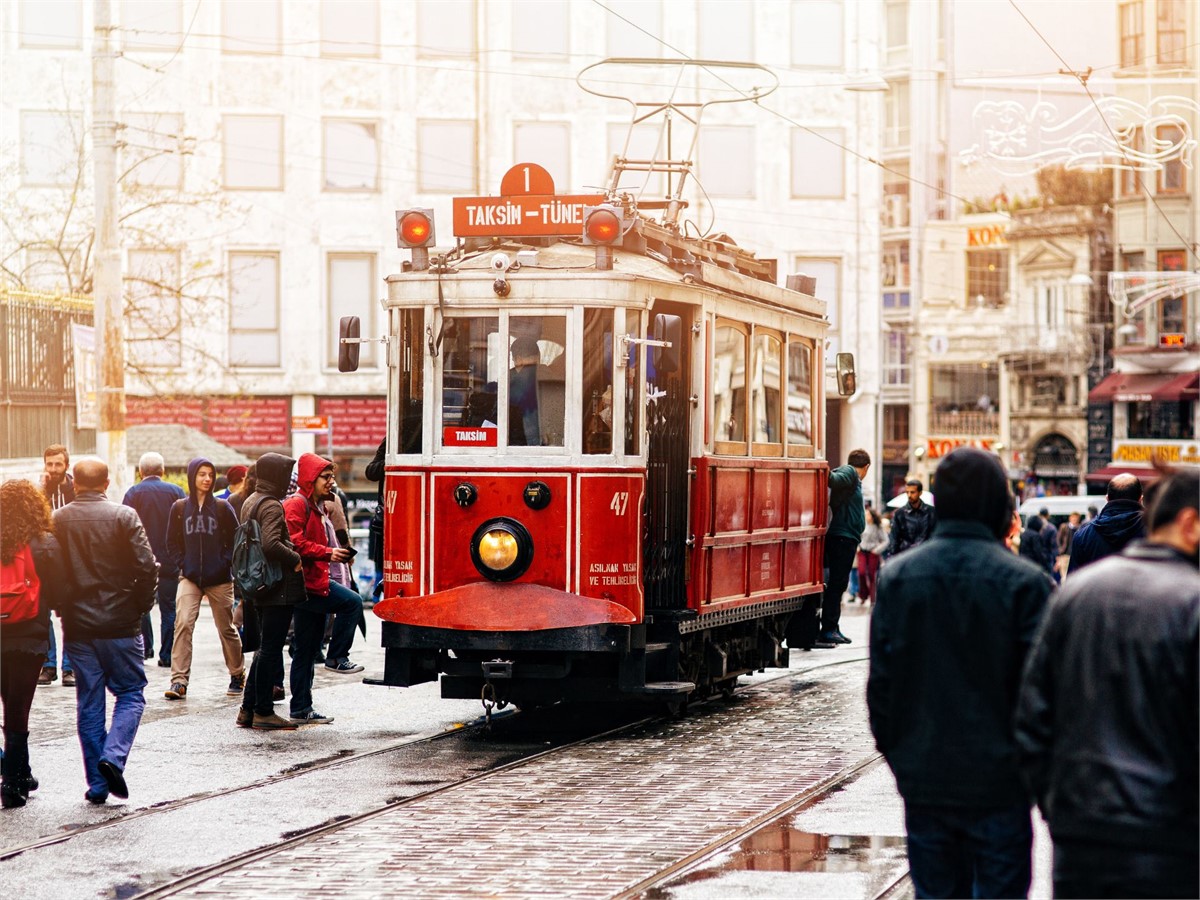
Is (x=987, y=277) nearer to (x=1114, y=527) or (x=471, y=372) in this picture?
(x=471, y=372)

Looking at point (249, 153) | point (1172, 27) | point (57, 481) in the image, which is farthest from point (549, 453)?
point (1172, 27)

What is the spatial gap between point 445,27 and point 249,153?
4.93 metres

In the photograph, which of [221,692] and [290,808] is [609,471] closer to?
[290,808]

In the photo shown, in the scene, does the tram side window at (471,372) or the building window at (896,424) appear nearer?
the tram side window at (471,372)

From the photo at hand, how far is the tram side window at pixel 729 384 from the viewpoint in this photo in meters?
13.0

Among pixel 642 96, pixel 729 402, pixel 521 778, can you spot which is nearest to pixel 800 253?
pixel 642 96

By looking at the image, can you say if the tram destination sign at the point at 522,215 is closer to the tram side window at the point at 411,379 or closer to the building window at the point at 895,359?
the tram side window at the point at 411,379

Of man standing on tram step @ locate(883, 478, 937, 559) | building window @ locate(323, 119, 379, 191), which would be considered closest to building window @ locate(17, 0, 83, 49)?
building window @ locate(323, 119, 379, 191)

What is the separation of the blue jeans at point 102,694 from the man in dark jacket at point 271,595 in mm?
2731

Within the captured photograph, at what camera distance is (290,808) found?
32.1 feet

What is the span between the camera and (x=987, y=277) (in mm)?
63219

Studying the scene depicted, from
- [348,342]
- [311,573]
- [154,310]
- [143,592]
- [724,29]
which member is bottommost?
[311,573]

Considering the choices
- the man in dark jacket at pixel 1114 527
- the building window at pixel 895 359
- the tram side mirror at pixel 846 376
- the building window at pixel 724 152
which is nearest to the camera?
the man in dark jacket at pixel 1114 527

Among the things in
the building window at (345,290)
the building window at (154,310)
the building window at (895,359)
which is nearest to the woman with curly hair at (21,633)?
the building window at (154,310)
